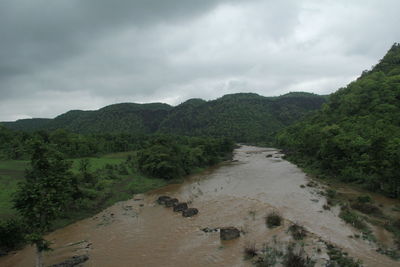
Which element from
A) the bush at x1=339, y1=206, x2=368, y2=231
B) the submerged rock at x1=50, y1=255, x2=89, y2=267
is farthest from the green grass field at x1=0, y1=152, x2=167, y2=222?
the bush at x1=339, y1=206, x2=368, y2=231

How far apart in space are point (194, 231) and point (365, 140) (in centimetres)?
3544

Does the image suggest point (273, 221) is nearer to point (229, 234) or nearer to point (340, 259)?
point (229, 234)

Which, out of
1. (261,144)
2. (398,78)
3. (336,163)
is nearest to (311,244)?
(336,163)

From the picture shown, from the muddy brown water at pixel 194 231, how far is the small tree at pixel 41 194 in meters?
5.28

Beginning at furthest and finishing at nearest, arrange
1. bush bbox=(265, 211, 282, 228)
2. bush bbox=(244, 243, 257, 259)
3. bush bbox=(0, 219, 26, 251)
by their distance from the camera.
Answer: bush bbox=(265, 211, 282, 228) < bush bbox=(0, 219, 26, 251) < bush bbox=(244, 243, 257, 259)

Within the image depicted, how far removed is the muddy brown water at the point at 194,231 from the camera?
1862 cm

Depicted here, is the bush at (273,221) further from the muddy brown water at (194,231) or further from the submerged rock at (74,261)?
the submerged rock at (74,261)

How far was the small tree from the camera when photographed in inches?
562

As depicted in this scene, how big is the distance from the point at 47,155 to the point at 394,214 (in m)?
31.4

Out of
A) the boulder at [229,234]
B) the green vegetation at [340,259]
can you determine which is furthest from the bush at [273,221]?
the green vegetation at [340,259]

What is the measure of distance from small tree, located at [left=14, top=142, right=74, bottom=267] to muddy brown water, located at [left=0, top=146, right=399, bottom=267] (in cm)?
528

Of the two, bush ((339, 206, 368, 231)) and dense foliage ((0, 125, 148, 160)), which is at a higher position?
dense foliage ((0, 125, 148, 160))

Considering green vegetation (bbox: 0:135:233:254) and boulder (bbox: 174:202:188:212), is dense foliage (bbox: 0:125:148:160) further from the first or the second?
boulder (bbox: 174:202:188:212)

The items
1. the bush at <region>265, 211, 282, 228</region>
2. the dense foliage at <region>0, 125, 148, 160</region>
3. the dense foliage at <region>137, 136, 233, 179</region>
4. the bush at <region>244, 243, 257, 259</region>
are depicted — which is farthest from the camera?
the dense foliage at <region>0, 125, 148, 160</region>
